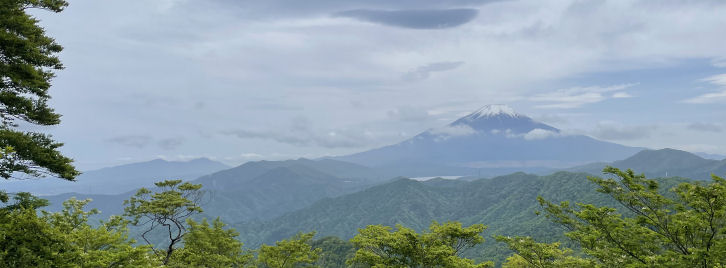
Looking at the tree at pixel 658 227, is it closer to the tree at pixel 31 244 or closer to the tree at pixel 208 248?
the tree at pixel 31 244

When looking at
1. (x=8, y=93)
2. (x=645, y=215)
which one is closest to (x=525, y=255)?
(x=645, y=215)

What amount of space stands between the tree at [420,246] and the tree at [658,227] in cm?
509

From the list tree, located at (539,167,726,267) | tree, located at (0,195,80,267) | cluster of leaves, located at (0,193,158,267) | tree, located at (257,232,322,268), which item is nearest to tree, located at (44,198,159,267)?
cluster of leaves, located at (0,193,158,267)

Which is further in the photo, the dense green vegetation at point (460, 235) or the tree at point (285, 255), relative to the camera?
the tree at point (285, 255)

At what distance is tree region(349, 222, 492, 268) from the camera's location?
2020 cm

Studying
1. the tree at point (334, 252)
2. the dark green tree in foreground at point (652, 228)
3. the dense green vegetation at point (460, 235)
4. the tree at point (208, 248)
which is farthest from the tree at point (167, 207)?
the tree at point (334, 252)

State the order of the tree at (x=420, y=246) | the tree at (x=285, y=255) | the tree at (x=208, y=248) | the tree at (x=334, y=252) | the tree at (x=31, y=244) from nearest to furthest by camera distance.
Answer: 1. the tree at (x=31, y=244)
2. the tree at (x=420, y=246)
3. the tree at (x=208, y=248)
4. the tree at (x=285, y=255)
5. the tree at (x=334, y=252)

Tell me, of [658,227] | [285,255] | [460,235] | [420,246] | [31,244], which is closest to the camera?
[31,244]

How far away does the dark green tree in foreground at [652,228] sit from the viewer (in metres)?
13.1

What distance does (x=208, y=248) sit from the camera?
28531 millimetres

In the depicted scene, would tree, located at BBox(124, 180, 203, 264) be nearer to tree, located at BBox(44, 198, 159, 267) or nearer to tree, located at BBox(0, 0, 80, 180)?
tree, located at BBox(44, 198, 159, 267)

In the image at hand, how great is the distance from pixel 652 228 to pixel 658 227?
2309 millimetres

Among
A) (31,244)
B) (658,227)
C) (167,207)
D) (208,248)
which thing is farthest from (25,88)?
(658,227)

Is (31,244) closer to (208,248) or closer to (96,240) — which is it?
(96,240)
